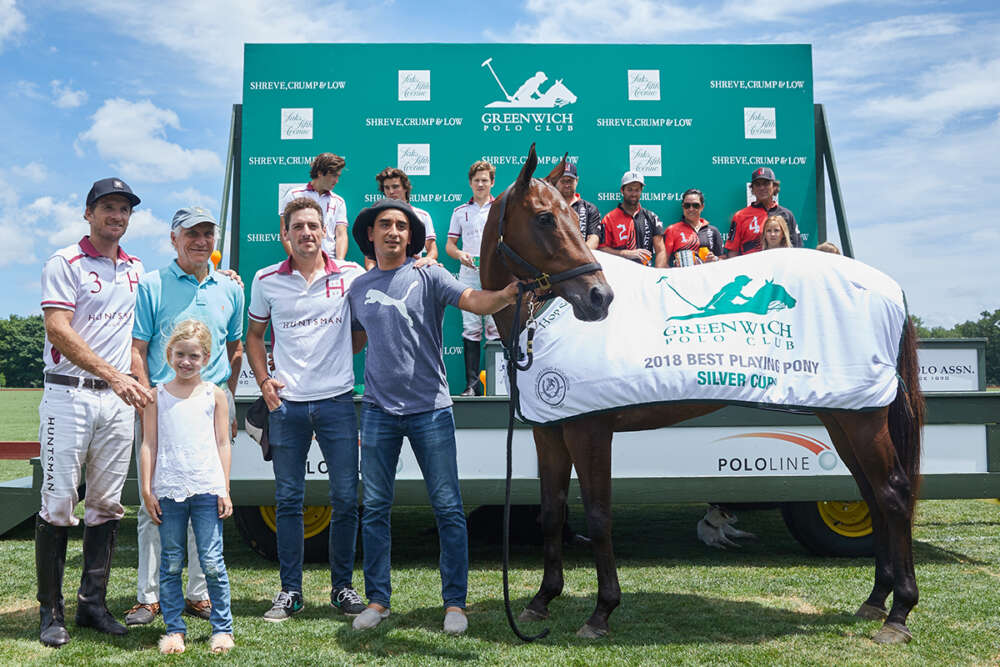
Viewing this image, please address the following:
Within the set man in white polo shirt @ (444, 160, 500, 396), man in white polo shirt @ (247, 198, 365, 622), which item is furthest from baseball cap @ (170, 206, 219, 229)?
man in white polo shirt @ (444, 160, 500, 396)

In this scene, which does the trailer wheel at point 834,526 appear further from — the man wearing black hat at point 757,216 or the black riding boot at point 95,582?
the black riding boot at point 95,582

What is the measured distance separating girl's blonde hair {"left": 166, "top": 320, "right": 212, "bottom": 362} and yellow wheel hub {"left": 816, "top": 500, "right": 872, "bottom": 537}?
4.36m

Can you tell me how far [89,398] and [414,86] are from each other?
4.68m

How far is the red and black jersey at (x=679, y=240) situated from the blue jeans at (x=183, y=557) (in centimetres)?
455

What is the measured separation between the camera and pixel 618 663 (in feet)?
10.6

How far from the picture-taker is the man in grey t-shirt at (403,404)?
12.0ft

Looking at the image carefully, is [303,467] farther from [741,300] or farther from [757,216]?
[757,216]

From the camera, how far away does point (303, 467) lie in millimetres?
3965

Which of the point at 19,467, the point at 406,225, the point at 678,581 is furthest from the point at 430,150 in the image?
the point at 19,467

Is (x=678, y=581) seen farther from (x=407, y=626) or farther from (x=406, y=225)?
(x=406, y=225)

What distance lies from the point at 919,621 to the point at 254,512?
4150mm

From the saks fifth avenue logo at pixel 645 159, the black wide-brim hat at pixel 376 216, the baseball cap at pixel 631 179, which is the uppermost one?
the saks fifth avenue logo at pixel 645 159

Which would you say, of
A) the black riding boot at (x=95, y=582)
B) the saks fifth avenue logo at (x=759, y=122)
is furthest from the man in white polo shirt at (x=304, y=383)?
the saks fifth avenue logo at (x=759, y=122)

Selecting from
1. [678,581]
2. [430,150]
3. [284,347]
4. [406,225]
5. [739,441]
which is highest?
[430,150]
